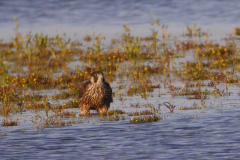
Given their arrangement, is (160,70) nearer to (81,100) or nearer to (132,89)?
(132,89)

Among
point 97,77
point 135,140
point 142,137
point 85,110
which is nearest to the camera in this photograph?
point 135,140

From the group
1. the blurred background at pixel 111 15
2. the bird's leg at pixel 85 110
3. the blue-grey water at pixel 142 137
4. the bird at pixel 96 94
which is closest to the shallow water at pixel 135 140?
the blue-grey water at pixel 142 137

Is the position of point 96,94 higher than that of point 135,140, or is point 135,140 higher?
point 96,94

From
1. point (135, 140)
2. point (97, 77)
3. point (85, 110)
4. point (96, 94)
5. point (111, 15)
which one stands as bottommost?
point (135, 140)

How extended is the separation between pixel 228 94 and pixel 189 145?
5.26 m

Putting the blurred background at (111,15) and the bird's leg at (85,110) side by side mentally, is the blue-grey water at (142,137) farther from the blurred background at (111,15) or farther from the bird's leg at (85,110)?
the blurred background at (111,15)

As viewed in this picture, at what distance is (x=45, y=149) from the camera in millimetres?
9148

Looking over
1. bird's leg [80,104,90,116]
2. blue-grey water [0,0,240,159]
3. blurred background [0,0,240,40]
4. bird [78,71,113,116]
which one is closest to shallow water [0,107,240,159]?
blue-grey water [0,0,240,159]

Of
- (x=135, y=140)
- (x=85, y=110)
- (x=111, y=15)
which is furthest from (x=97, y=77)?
(x=111, y=15)

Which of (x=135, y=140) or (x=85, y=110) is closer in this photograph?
(x=135, y=140)

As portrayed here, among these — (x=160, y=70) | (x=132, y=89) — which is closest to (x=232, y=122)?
(x=132, y=89)

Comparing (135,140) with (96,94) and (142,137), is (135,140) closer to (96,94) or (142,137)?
(142,137)

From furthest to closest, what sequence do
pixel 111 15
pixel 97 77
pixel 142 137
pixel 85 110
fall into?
pixel 111 15 < pixel 85 110 < pixel 97 77 < pixel 142 137

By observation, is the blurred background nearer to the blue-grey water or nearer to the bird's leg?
the bird's leg
